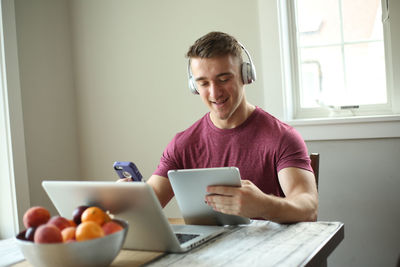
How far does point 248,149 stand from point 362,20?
1.15 m

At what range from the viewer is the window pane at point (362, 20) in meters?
2.49

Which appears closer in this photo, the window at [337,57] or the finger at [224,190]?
the finger at [224,190]

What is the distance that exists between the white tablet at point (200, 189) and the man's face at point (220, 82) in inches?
22.7

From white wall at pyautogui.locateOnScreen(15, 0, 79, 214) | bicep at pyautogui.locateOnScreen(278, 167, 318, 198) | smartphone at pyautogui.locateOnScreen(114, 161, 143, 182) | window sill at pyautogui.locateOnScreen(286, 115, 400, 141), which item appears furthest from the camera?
white wall at pyautogui.locateOnScreen(15, 0, 79, 214)

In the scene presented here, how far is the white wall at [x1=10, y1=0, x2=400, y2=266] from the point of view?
2.41m

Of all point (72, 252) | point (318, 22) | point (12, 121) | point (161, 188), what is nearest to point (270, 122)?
point (161, 188)

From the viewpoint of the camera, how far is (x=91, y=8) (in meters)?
3.00

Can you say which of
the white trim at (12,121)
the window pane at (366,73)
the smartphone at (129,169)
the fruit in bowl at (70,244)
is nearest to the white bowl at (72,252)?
the fruit in bowl at (70,244)

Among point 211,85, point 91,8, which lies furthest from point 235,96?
point 91,8

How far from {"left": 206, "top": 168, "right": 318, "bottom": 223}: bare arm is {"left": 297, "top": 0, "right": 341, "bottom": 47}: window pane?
121 centimetres

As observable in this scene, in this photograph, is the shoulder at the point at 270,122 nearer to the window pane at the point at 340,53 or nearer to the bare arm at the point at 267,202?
the bare arm at the point at 267,202

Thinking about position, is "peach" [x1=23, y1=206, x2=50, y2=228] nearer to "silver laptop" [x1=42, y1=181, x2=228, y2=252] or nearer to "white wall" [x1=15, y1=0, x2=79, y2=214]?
"silver laptop" [x1=42, y1=181, x2=228, y2=252]

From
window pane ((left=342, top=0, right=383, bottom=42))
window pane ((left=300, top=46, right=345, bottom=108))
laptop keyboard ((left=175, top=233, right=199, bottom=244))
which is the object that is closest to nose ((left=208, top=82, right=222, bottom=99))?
laptop keyboard ((left=175, top=233, right=199, bottom=244))

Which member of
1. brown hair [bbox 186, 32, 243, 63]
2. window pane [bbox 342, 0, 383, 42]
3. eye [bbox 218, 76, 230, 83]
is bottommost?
eye [bbox 218, 76, 230, 83]
